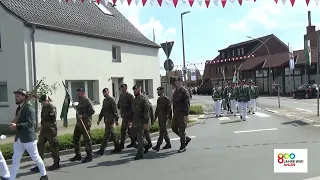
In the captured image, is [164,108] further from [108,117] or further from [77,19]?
[77,19]

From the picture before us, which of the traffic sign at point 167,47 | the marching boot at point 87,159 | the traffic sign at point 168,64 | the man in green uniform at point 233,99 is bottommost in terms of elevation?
the marching boot at point 87,159

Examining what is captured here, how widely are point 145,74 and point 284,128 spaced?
39.1 feet

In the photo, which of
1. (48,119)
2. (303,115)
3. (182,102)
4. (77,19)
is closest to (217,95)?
(303,115)

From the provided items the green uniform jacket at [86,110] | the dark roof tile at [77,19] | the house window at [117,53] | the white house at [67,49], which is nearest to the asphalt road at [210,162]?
the green uniform jacket at [86,110]

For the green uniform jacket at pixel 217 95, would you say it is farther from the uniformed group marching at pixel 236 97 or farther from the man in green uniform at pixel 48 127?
the man in green uniform at pixel 48 127

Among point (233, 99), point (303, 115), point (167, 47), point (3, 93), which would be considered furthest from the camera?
point (233, 99)

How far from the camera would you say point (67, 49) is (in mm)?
17297

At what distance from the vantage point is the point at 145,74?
23.8 m

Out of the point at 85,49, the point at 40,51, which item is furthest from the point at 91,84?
the point at 40,51

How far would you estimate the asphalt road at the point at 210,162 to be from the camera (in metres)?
6.97

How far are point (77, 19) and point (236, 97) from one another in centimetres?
871

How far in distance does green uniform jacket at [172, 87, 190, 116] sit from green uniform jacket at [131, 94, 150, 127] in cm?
93

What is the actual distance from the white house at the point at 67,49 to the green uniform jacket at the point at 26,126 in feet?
29.7

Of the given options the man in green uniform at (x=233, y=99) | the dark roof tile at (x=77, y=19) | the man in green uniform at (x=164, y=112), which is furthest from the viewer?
the man in green uniform at (x=233, y=99)
